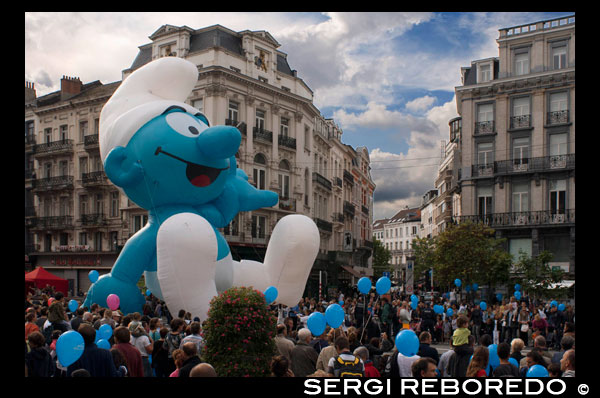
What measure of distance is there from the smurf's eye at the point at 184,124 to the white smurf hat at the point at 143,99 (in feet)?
1.06

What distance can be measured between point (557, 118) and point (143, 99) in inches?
1014

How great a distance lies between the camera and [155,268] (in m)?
14.8

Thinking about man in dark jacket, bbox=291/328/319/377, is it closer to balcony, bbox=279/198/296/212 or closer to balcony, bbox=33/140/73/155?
balcony, bbox=279/198/296/212

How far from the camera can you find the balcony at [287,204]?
37.0 m

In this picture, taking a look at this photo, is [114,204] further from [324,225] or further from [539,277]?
[539,277]

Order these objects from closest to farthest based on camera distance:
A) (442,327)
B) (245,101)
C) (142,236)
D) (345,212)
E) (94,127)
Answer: (142,236)
(442,327)
(245,101)
(94,127)
(345,212)

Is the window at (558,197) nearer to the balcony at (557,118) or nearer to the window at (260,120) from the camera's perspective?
the balcony at (557,118)

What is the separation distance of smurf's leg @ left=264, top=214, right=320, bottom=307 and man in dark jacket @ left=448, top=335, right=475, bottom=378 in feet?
23.6

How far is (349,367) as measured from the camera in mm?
6789

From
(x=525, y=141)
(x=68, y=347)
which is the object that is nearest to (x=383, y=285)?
(x=68, y=347)

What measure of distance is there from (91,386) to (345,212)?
4592 centimetres

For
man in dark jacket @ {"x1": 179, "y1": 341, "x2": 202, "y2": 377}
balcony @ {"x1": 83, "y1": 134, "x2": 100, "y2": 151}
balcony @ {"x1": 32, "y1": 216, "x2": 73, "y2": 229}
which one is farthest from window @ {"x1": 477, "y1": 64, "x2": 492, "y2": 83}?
man in dark jacket @ {"x1": 179, "y1": 341, "x2": 202, "y2": 377}
